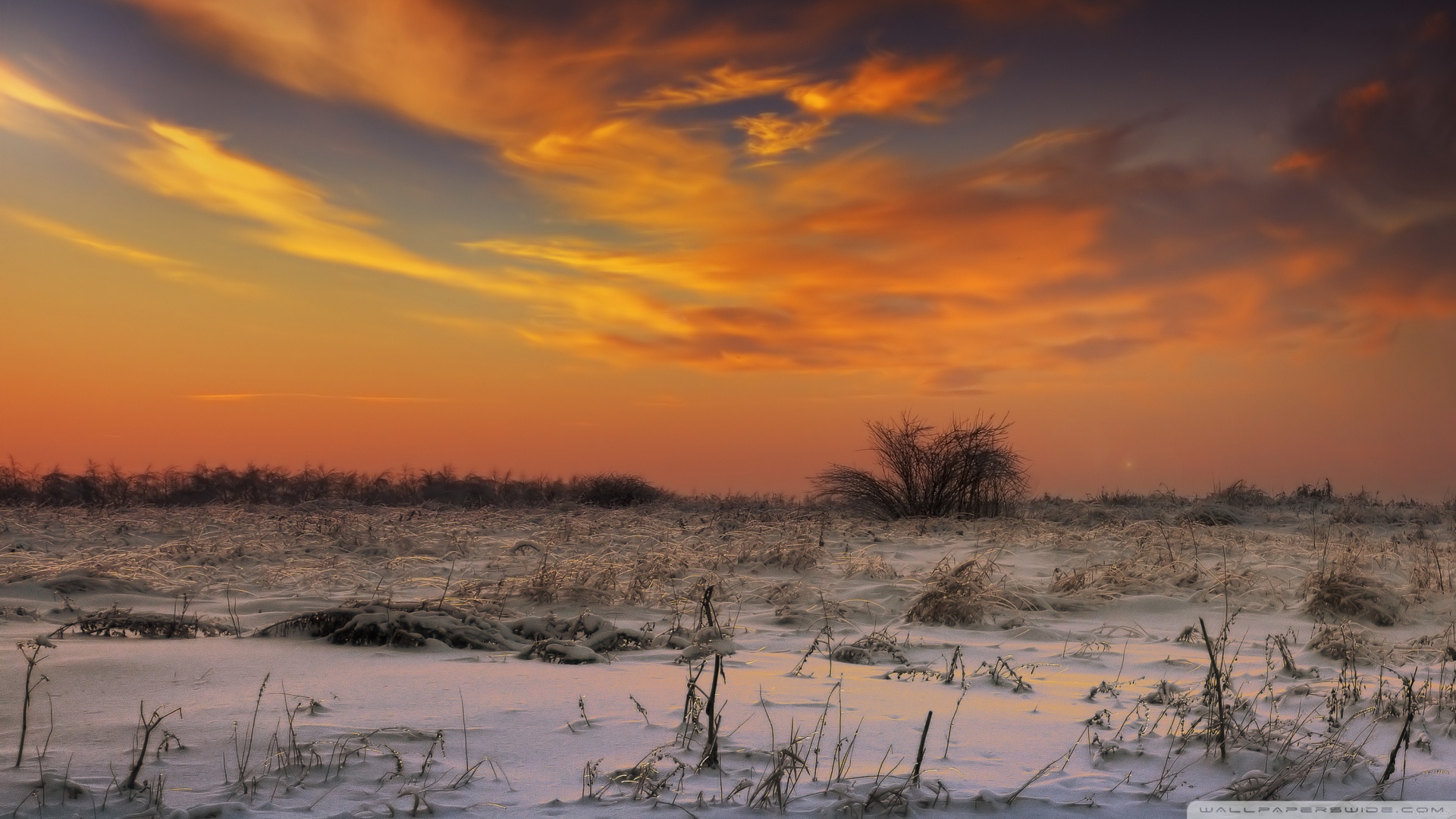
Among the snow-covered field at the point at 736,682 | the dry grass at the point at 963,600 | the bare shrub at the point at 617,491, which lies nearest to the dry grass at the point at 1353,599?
the snow-covered field at the point at 736,682

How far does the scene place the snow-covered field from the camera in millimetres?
3277

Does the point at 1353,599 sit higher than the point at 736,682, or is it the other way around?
the point at 1353,599

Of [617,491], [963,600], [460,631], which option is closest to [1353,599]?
[963,600]

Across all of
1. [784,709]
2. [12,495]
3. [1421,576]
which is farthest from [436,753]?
[12,495]

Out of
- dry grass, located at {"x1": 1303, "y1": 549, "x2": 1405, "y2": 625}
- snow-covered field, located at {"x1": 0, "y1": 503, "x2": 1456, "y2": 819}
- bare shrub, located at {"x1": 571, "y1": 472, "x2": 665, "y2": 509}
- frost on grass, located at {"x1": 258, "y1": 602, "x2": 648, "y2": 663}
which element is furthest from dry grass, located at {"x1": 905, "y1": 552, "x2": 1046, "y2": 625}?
bare shrub, located at {"x1": 571, "y1": 472, "x2": 665, "y2": 509}

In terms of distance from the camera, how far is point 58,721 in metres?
3.87

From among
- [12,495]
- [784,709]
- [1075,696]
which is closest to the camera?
[784,709]

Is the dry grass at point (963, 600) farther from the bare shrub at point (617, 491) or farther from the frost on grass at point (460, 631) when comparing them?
the bare shrub at point (617, 491)

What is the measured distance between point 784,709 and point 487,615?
108 inches

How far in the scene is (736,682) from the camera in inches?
192

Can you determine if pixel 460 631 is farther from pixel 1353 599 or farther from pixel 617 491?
pixel 617 491

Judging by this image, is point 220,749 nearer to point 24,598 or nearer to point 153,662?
point 153,662

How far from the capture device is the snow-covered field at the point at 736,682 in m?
3.28

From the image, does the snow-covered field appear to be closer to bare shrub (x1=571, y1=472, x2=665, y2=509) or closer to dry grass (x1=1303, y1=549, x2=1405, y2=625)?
dry grass (x1=1303, y1=549, x2=1405, y2=625)
